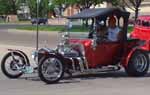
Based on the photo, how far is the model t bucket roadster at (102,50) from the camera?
42.4 ft

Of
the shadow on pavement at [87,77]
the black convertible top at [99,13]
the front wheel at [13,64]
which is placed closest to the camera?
the shadow on pavement at [87,77]

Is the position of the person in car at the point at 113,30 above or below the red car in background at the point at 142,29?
above

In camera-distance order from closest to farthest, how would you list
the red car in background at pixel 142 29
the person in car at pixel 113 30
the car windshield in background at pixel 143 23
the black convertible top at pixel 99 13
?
the black convertible top at pixel 99 13 < the person in car at pixel 113 30 < the red car in background at pixel 142 29 < the car windshield in background at pixel 143 23

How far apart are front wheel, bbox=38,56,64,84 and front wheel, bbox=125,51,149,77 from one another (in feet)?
7.11

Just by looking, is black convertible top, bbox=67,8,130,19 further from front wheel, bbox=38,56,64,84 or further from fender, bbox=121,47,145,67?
front wheel, bbox=38,56,64,84

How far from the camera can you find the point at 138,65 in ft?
45.0

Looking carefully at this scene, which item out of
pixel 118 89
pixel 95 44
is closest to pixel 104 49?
pixel 95 44

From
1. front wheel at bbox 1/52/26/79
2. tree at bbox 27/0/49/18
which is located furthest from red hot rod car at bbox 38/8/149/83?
tree at bbox 27/0/49/18

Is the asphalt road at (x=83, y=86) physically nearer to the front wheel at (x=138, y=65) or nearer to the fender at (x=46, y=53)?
the front wheel at (x=138, y=65)

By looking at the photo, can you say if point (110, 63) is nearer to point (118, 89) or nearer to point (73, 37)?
point (73, 37)

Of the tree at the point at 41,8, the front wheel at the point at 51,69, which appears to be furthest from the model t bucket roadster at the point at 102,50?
the tree at the point at 41,8

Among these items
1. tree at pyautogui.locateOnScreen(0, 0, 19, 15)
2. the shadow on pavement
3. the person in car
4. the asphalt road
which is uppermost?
the person in car

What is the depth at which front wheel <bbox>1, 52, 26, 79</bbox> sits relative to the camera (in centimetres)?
1305

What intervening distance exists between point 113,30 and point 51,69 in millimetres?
2372
